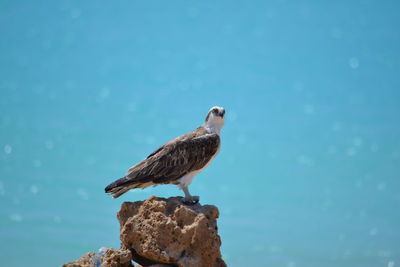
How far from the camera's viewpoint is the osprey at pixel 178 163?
1386 cm

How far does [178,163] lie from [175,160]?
0.42 ft

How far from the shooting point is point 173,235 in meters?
12.6

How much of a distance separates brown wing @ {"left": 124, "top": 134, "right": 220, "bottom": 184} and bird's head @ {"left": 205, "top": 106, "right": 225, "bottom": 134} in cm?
33

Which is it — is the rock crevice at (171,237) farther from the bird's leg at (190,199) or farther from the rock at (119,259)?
the bird's leg at (190,199)

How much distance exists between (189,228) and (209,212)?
851 millimetres

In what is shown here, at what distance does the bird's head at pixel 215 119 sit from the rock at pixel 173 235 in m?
2.87

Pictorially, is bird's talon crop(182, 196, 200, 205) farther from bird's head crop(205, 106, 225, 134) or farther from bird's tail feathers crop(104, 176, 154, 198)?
bird's head crop(205, 106, 225, 134)

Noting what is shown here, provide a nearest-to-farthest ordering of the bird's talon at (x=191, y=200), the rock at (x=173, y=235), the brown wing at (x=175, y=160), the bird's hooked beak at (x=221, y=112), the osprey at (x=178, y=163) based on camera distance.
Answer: the rock at (x=173, y=235), the bird's talon at (x=191, y=200), the osprey at (x=178, y=163), the brown wing at (x=175, y=160), the bird's hooked beak at (x=221, y=112)

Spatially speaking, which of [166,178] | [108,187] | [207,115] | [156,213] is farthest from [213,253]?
[207,115]

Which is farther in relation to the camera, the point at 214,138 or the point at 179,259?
the point at 214,138

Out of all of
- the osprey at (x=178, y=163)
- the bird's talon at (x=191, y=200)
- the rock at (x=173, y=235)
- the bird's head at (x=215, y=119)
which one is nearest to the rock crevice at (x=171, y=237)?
the rock at (x=173, y=235)

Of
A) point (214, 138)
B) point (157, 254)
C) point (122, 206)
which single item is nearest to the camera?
point (157, 254)

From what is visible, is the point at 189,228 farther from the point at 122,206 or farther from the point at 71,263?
the point at 71,263

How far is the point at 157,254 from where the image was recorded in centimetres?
1238
